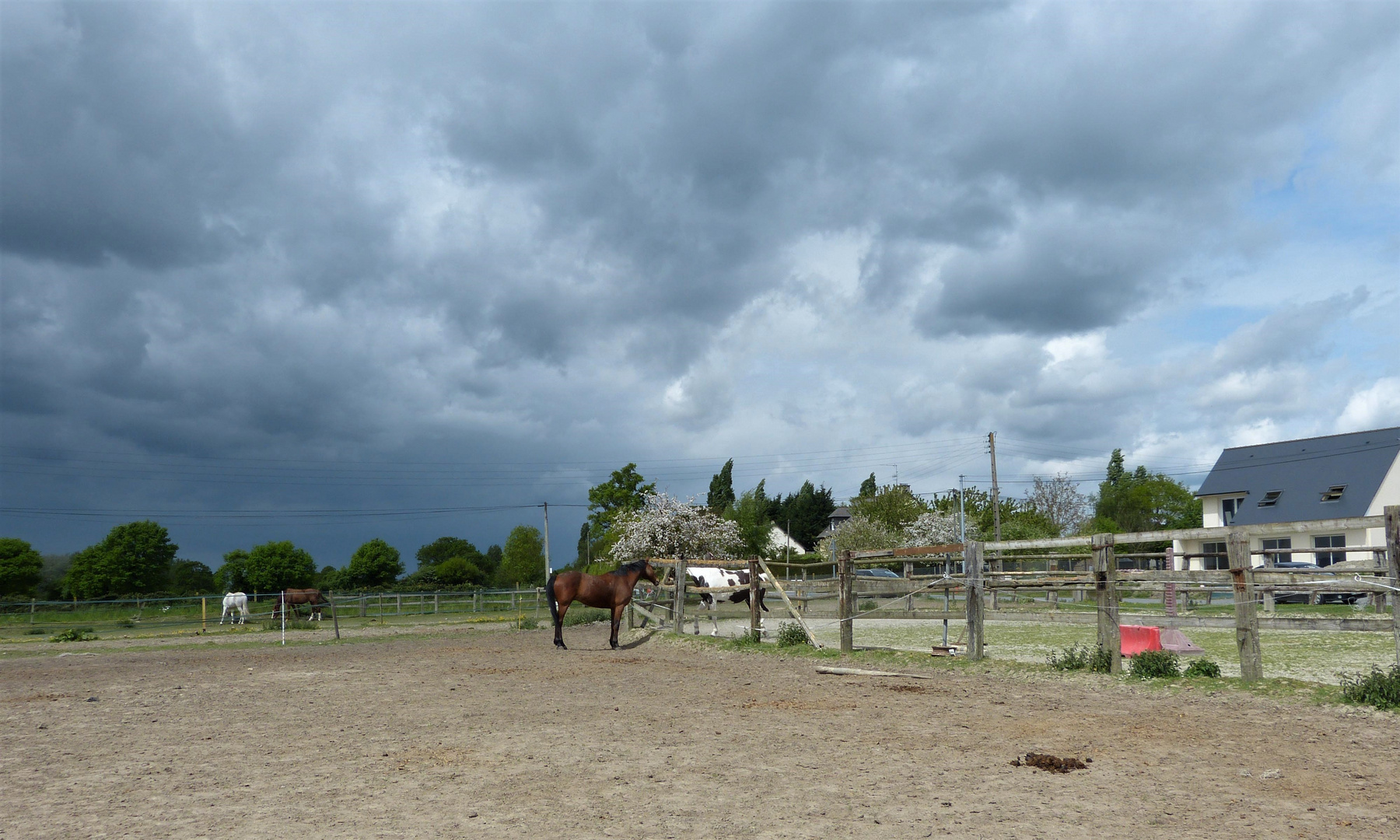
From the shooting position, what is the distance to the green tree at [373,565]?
65.8 m

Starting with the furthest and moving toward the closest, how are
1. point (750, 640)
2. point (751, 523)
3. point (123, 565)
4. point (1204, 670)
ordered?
point (751, 523), point (123, 565), point (750, 640), point (1204, 670)

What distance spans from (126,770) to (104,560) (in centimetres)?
6540

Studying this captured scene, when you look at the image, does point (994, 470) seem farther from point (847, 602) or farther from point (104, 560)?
point (104, 560)

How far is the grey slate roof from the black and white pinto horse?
96.4ft

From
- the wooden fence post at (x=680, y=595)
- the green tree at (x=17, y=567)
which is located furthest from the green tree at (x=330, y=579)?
the wooden fence post at (x=680, y=595)

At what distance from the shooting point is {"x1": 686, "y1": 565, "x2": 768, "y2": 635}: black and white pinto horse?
62.5 ft

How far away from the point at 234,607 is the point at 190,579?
39.4 meters

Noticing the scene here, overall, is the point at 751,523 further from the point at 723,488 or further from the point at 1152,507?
the point at 1152,507

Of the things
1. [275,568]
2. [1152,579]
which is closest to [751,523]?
[275,568]

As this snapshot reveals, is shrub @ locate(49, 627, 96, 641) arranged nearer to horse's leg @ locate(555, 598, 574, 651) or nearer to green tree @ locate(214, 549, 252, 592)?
horse's leg @ locate(555, 598, 574, 651)

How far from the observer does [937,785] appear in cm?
601

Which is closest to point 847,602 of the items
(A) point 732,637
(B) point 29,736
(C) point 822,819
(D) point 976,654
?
(D) point 976,654

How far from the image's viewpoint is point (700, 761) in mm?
6961

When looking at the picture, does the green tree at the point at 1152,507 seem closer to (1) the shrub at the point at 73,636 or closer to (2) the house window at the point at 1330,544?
(2) the house window at the point at 1330,544
